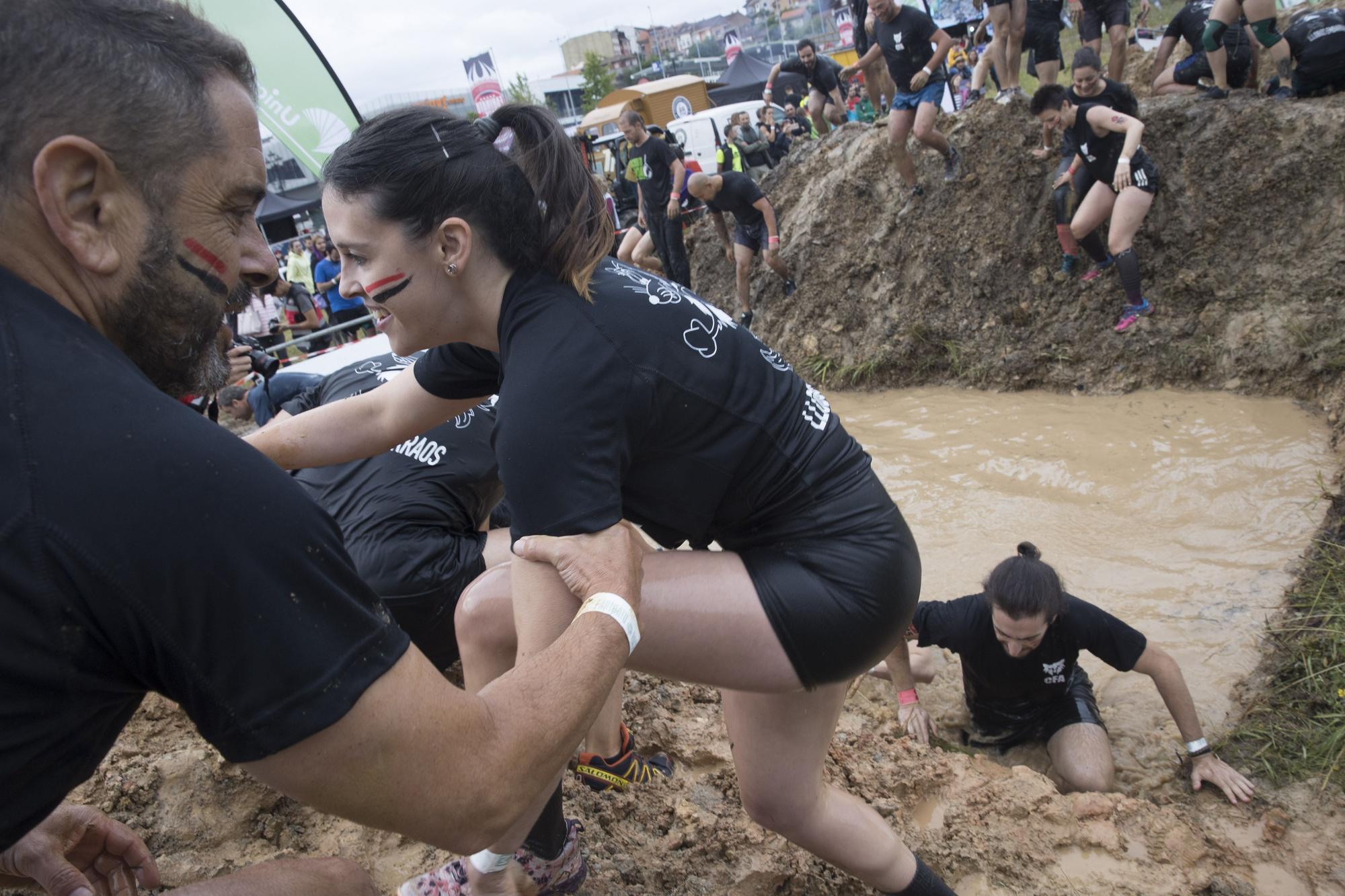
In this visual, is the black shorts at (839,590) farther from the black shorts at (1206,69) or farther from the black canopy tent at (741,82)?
the black canopy tent at (741,82)

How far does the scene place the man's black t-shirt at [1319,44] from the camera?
6609mm

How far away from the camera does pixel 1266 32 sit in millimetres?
6812

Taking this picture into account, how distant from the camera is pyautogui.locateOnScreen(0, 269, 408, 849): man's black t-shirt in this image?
0.90 meters

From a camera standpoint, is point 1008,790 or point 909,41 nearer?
point 1008,790

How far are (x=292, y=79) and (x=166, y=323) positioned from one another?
8140 millimetres

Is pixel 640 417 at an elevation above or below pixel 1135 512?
above

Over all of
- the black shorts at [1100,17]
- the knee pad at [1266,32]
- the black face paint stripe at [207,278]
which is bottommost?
the knee pad at [1266,32]

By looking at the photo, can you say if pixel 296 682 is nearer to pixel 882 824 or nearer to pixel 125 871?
pixel 125 871

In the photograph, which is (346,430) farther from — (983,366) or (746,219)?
(746,219)

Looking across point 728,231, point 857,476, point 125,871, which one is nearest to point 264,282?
point 857,476

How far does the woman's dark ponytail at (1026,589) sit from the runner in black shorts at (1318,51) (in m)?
5.91

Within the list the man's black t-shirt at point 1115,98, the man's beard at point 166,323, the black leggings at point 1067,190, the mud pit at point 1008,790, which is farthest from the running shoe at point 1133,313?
the man's beard at point 166,323

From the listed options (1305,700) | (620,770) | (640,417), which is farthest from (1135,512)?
(640,417)

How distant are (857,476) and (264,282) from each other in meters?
1.19
